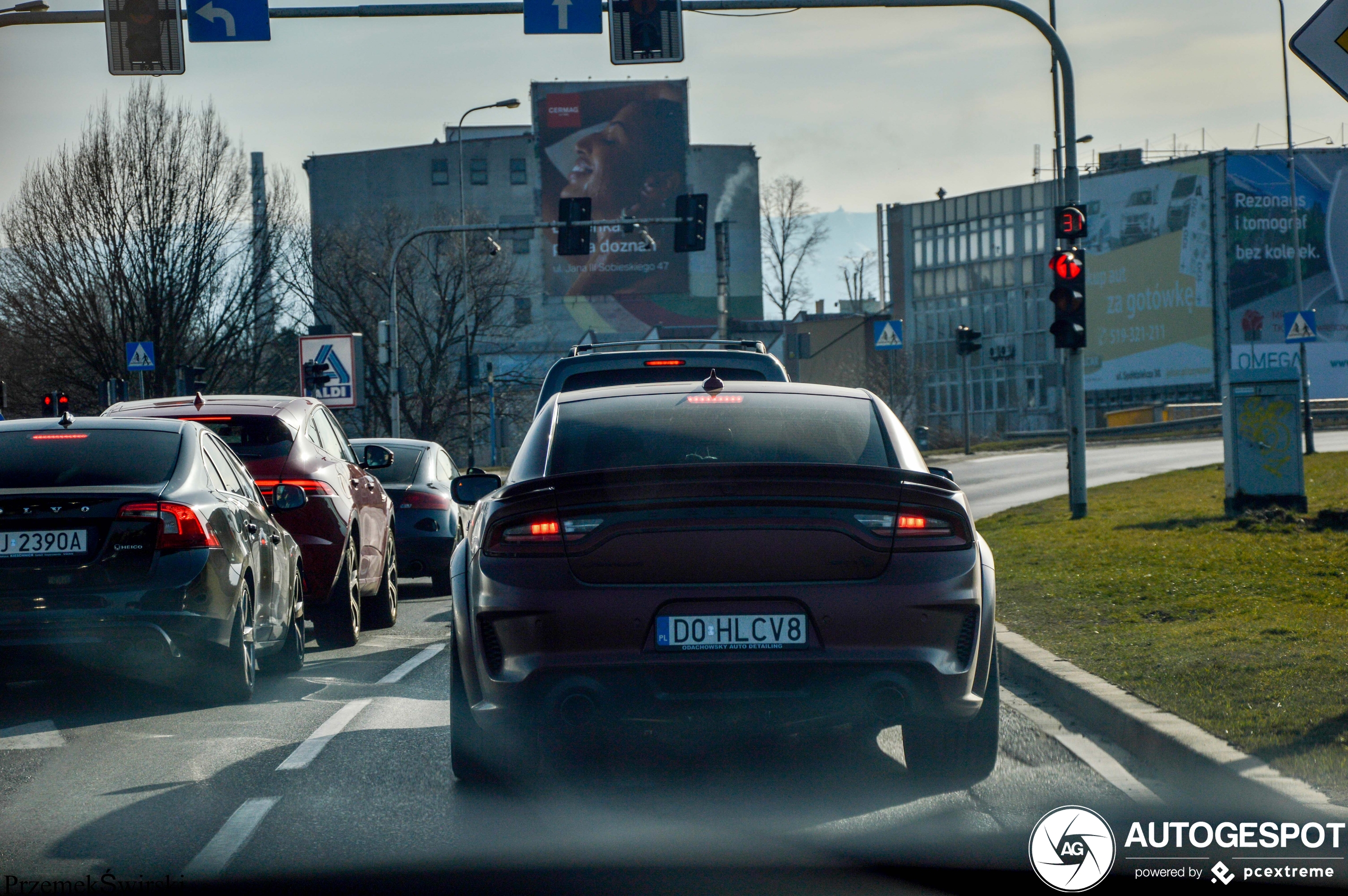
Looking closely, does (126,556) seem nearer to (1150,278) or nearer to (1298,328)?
(1298,328)

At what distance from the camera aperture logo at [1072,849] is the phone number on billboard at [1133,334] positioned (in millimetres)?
73443

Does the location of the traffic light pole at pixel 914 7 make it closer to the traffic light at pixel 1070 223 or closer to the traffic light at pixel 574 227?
Answer: the traffic light at pixel 1070 223

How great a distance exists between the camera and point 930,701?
17.2 ft

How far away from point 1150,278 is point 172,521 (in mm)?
73108

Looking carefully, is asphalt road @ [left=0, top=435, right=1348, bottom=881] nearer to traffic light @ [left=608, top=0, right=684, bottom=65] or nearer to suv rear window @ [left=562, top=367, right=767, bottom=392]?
suv rear window @ [left=562, top=367, right=767, bottom=392]

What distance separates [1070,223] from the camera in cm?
1880

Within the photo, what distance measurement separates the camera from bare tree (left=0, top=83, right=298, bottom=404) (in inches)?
1615

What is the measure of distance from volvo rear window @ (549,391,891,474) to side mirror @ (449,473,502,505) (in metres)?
0.92

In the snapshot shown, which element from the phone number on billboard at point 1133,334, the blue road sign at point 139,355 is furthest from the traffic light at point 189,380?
the phone number on billboard at point 1133,334

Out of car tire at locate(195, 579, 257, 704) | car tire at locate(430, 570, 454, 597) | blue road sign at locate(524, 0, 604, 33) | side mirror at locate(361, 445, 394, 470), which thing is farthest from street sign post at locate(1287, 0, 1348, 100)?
car tire at locate(430, 570, 454, 597)

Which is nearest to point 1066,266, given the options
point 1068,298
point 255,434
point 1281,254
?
point 1068,298

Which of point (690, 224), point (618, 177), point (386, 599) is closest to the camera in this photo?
point (386, 599)

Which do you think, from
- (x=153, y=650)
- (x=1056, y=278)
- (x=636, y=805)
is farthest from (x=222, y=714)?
(x=1056, y=278)

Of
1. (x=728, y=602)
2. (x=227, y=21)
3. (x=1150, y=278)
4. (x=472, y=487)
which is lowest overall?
(x=728, y=602)
